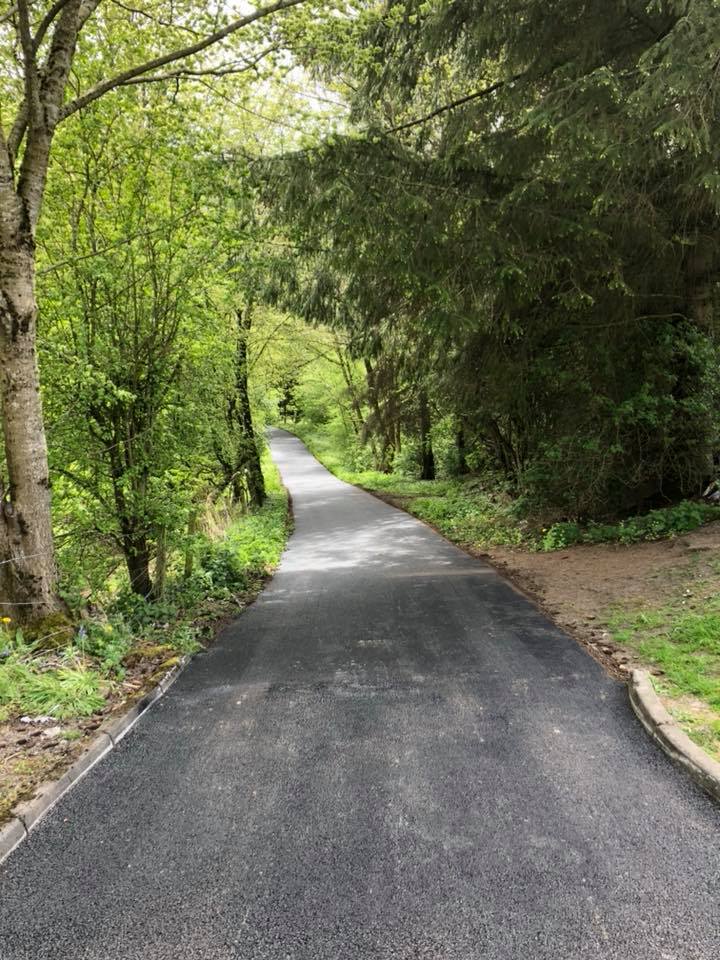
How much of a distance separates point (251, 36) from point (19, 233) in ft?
10.7

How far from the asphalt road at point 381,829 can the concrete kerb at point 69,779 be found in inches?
3.2

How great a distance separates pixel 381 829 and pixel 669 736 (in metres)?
1.96

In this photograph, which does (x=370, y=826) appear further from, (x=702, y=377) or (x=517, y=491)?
(x=517, y=491)

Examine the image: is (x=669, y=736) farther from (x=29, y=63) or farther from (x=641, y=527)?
(x=29, y=63)

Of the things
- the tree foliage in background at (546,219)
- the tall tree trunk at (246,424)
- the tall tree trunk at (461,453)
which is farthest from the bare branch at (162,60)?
the tall tree trunk at (461,453)

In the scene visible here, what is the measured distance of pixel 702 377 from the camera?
29.3 ft

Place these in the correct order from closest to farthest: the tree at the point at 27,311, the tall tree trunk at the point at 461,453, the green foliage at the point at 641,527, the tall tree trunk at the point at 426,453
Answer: the tree at the point at 27,311 → the green foliage at the point at 641,527 → the tall tree trunk at the point at 461,453 → the tall tree trunk at the point at 426,453

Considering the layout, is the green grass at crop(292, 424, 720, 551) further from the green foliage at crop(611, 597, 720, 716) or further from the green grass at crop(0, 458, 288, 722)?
the green grass at crop(0, 458, 288, 722)

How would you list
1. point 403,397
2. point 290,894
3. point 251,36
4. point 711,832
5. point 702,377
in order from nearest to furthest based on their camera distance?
point 290,894 < point 711,832 < point 251,36 < point 702,377 < point 403,397

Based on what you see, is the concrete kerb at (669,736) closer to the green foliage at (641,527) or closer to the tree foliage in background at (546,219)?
the tree foliage in background at (546,219)

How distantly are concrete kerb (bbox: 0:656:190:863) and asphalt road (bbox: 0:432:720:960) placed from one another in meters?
0.08

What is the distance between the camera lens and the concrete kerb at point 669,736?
3193 millimetres

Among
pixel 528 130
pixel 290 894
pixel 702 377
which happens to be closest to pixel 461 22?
pixel 528 130

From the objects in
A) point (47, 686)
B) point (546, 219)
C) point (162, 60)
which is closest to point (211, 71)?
point (162, 60)
